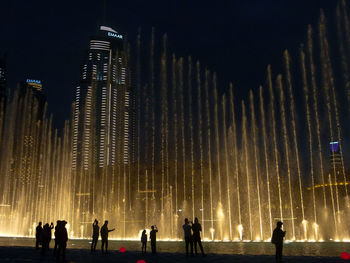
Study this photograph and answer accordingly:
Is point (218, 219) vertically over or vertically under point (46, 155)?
under

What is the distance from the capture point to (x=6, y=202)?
1944 inches

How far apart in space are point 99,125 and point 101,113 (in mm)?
12692

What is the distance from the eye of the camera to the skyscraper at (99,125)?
66125mm

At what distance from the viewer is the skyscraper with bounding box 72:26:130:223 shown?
66125 mm

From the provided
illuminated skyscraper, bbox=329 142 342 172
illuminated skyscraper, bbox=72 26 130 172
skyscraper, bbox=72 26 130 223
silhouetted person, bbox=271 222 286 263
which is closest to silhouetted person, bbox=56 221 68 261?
silhouetted person, bbox=271 222 286 263

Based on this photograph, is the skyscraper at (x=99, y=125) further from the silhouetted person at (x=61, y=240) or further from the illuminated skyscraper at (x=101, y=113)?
the silhouetted person at (x=61, y=240)

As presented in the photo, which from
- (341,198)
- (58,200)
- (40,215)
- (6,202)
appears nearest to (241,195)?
(58,200)

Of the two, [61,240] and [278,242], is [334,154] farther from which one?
[61,240]

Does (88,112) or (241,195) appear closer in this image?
(241,195)

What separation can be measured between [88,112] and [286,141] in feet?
196

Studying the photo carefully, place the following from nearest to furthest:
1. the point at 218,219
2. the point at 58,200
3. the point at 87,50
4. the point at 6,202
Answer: the point at 218,219 → the point at 58,200 → the point at 6,202 → the point at 87,50

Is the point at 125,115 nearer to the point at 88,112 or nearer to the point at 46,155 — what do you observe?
the point at 88,112

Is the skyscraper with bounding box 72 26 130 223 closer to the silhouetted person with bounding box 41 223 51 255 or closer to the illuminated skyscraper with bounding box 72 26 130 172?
the illuminated skyscraper with bounding box 72 26 130 172

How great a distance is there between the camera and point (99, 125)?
286 feet
